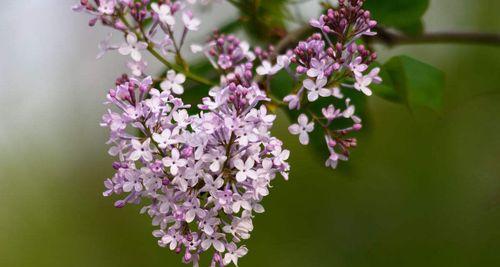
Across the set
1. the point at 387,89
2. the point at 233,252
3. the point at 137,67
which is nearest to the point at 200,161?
the point at 233,252

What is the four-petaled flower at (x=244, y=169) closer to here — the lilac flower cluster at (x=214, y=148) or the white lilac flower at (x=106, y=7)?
the lilac flower cluster at (x=214, y=148)

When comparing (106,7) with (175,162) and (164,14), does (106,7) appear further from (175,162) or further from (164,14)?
(175,162)

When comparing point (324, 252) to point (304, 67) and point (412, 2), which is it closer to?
point (412, 2)

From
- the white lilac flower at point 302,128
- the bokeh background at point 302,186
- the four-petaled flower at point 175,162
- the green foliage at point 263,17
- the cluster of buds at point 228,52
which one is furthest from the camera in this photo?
the bokeh background at point 302,186

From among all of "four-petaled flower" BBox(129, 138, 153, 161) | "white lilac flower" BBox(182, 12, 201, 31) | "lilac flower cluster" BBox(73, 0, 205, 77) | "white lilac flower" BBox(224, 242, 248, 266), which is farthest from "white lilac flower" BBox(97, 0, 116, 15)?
"white lilac flower" BBox(224, 242, 248, 266)

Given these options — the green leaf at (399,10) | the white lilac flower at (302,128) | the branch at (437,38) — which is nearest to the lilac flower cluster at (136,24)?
the white lilac flower at (302,128)

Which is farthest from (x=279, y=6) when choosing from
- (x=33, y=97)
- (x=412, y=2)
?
(x=33, y=97)

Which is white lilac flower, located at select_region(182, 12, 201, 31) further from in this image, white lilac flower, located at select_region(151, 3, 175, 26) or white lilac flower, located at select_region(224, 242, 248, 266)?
white lilac flower, located at select_region(224, 242, 248, 266)
